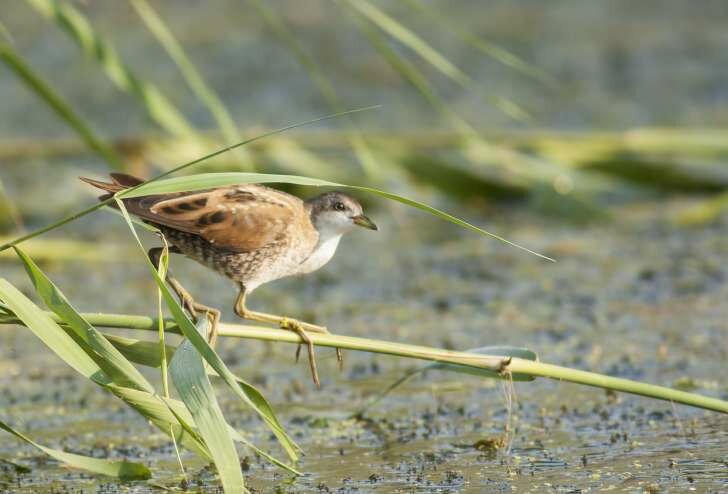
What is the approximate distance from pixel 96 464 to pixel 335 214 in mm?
1254

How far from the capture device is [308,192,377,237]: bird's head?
4234 millimetres

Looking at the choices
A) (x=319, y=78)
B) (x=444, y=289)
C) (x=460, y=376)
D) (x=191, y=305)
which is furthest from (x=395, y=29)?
(x=444, y=289)

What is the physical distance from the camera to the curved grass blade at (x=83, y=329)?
3.01 meters

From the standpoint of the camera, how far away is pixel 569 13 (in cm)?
1183

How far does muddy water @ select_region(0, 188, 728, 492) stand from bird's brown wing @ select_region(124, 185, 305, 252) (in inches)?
28.3

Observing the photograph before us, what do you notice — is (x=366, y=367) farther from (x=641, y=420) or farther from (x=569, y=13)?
(x=569, y=13)

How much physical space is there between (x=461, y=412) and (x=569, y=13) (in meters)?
7.72

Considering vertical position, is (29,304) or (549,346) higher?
(549,346)

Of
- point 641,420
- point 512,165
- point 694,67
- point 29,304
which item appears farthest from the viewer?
point 694,67

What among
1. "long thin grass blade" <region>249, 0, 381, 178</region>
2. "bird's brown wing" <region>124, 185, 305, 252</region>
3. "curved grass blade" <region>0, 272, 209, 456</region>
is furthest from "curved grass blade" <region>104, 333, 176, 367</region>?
"long thin grass blade" <region>249, 0, 381, 178</region>

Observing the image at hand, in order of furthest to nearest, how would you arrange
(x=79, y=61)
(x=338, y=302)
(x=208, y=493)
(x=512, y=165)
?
(x=79, y=61) < (x=512, y=165) < (x=338, y=302) < (x=208, y=493)

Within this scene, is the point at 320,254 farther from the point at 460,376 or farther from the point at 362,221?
the point at 460,376

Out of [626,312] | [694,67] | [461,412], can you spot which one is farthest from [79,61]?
[461,412]

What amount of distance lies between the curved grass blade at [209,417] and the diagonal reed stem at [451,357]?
248 mm
